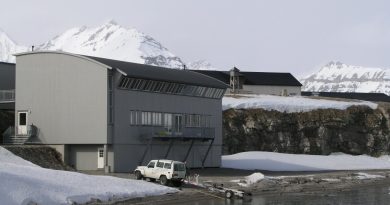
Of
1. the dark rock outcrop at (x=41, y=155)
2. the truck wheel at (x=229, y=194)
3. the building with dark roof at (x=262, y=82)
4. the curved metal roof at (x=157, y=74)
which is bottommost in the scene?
the truck wheel at (x=229, y=194)

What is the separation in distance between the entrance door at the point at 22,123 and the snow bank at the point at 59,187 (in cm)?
1151

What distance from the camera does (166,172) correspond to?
50.6m

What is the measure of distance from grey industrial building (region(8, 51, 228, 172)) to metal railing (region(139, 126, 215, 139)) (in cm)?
11

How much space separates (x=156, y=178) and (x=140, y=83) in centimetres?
1412

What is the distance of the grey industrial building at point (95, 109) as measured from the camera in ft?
198

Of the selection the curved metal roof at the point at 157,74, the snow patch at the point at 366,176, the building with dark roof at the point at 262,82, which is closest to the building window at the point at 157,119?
the curved metal roof at the point at 157,74

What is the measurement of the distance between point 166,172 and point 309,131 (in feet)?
183

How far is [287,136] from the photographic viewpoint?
102m

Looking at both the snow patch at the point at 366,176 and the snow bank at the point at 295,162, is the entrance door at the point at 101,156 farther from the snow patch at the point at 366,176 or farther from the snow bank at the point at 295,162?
the snow patch at the point at 366,176

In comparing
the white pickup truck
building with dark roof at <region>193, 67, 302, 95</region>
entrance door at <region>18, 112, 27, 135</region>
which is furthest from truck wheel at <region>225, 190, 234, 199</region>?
building with dark roof at <region>193, 67, 302, 95</region>

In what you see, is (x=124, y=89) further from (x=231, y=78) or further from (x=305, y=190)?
(x=231, y=78)

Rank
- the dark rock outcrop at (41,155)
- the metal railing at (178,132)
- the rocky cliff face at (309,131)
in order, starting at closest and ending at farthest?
1. the dark rock outcrop at (41,155)
2. the metal railing at (178,132)
3. the rocky cliff face at (309,131)

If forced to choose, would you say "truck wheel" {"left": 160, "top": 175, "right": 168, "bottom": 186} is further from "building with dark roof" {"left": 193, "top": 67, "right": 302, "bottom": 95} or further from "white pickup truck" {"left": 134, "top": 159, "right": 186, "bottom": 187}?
"building with dark roof" {"left": 193, "top": 67, "right": 302, "bottom": 95}

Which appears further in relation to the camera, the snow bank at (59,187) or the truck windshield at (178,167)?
the truck windshield at (178,167)
